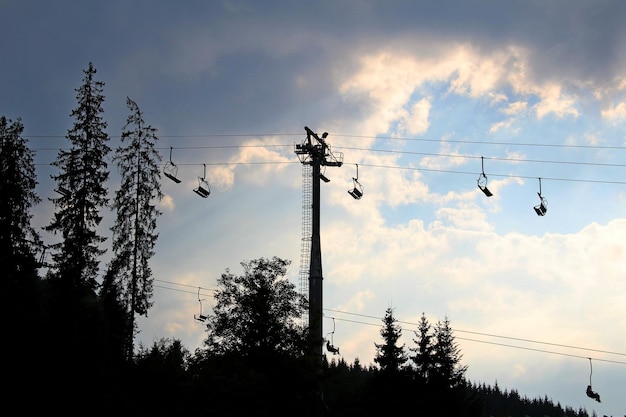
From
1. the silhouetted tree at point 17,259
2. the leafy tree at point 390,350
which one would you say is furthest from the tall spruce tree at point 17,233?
the leafy tree at point 390,350

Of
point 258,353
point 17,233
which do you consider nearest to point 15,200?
point 17,233

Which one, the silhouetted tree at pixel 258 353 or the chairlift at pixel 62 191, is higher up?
the chairlift at pixel 62 191

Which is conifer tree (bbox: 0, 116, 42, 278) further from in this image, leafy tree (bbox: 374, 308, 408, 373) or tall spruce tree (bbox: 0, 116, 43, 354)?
leafy tree (bbox: 374, 308, 408, 373)

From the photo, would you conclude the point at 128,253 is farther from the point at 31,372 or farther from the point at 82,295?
the point at 31,372

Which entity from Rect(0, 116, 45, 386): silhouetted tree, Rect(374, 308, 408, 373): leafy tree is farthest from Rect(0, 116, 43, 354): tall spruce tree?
Rect(374, 308, 408, 373): leafy tree

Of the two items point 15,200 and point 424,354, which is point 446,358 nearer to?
point 424,354

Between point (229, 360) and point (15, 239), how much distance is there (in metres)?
17.2

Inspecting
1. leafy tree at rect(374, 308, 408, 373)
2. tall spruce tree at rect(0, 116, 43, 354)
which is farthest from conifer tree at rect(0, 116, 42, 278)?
leafy tree at rect(374, 308, 408, 373)

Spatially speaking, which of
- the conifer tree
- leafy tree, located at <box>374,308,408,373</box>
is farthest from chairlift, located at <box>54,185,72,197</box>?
leafy tree, located at <box>374,308,408,373</box>

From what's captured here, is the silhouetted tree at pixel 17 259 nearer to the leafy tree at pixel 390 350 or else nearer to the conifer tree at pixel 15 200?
the conifer tree at pixel 15 200

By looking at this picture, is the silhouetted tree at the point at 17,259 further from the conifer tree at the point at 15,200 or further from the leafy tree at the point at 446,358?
the leafy tree at the point at 446,358

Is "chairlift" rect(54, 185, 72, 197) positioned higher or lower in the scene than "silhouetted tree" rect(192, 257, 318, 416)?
higher

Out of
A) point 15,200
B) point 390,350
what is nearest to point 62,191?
point 15,200

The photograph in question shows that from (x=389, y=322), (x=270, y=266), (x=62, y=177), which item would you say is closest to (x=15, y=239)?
(x=62, y=177)
